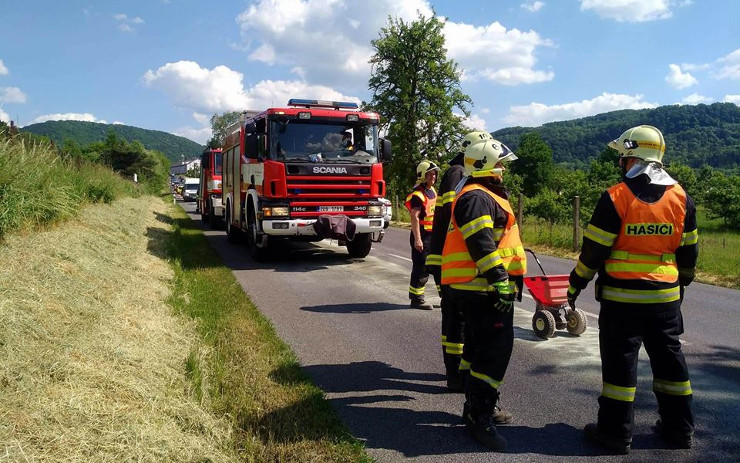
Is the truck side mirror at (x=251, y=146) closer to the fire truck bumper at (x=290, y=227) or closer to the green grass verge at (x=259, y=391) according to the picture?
the fire truck bumper at (x=290, y=227)

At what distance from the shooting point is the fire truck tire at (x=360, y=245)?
1201 cm

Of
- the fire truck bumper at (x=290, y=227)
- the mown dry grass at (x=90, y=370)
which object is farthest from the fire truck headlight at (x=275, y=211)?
the mown dry grass at (x=90, y=370)

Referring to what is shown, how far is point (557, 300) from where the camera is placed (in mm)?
5648

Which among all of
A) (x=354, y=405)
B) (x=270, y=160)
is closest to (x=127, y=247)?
(x=270, y=160)

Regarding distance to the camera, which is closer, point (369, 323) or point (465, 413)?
point (465, 413)

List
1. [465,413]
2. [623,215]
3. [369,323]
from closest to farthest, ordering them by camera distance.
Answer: [623,215]
[465,413]
[369,323]

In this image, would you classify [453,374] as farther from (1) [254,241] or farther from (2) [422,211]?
(1) [254,241]

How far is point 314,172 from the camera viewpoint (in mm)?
10742

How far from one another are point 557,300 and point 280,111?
22.8 ft

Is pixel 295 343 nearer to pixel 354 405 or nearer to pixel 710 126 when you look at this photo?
pixel 354 405

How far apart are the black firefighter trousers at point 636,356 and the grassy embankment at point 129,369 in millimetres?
1599

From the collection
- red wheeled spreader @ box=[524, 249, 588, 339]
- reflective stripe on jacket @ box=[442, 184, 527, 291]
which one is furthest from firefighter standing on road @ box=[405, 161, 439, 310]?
reflective stripe on jacket @ box=[442, 184, 527, 291]

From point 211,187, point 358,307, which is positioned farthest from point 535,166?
point 358,307

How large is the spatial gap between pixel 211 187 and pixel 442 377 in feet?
56.5
